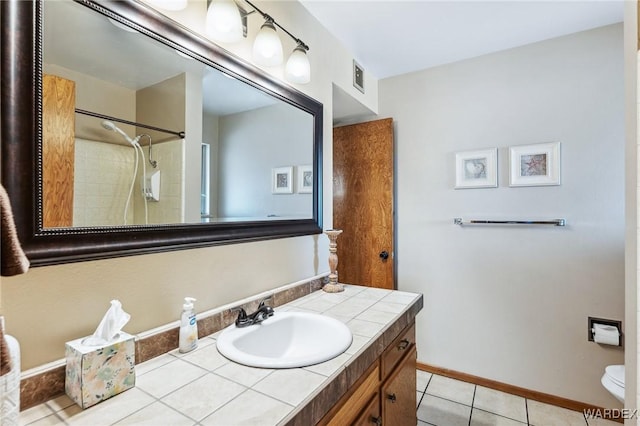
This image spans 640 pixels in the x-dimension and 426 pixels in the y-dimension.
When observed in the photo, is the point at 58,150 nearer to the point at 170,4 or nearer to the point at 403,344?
the point at 170,4

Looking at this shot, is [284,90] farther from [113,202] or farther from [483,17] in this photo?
[483,17]

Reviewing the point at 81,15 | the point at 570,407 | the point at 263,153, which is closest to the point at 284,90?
the point at 263,153

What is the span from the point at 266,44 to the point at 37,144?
0.93 meters

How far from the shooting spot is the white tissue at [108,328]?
76cm

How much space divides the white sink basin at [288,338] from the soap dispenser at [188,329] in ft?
0.27

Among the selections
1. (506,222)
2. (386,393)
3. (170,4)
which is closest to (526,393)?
(506,222)

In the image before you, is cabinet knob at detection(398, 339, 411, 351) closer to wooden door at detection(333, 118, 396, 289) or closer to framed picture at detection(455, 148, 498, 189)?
wooden door at detection(333, 118, 396, 289)

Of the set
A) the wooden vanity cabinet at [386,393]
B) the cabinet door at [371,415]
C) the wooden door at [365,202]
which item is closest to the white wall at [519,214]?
the wooden door at [365,202]

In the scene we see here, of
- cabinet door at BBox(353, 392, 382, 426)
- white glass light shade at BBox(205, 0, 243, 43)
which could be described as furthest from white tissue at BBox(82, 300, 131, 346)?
white glass light shade at BBox(205, 0, 243, 43)

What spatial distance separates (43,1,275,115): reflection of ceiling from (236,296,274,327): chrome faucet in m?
0.82

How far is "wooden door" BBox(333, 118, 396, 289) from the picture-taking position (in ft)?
8.27

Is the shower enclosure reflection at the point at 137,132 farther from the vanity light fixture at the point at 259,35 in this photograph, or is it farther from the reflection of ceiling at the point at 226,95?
the vanity light fixture at the point at 259,35

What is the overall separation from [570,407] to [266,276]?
2.16m

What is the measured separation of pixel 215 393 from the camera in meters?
0.76
